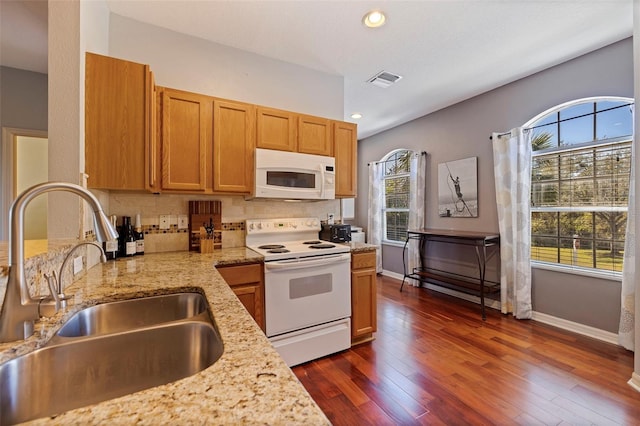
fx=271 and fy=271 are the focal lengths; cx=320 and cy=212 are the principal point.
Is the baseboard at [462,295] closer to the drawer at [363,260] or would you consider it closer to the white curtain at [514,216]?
the white curtain at [514,216]

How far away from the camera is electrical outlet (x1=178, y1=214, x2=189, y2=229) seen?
237 cm

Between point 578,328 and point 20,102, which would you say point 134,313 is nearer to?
point 20,102

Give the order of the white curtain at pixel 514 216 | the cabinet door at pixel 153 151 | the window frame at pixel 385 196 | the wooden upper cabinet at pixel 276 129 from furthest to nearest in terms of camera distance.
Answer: the window frame at pixel 385 196
the white curtain at pixel 514 216
the wooden upper cabinet at pixel 276 129
the cabinet door at pixel 153 151

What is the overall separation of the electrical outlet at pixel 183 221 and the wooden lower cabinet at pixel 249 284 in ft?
2.38

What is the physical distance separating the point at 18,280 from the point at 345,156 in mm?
2541

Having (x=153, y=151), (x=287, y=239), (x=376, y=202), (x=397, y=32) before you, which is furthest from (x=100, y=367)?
(x=376, y=202)

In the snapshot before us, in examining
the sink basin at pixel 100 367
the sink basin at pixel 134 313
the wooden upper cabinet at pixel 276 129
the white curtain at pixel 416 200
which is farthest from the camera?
the white curtain at pixel 416 200

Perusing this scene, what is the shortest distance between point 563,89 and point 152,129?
12.7 ft

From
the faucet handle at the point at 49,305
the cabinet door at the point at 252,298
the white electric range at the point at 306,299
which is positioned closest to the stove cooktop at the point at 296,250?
the white electric range at the point at 306,299

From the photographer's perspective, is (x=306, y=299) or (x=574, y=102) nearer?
(x=306, y=299)

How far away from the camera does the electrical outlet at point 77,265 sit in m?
1.34

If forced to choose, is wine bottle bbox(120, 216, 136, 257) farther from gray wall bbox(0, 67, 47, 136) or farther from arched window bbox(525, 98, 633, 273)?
arched window bbox(525, 98, 633, 273)

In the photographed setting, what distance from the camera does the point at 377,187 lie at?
525 cm

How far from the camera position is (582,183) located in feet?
9.05
